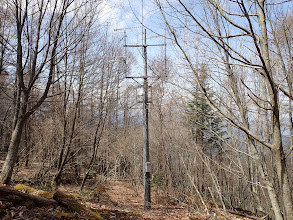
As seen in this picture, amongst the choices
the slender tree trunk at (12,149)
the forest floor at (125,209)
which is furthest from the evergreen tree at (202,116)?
the slender tree trunk at (12,149)

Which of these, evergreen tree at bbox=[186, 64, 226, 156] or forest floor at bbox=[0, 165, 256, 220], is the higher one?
evergreen tree at bbox=[186, 64, 226, 156]

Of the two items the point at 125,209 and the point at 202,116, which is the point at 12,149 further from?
the point at 125,209

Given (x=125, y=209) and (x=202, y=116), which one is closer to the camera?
(x=202, y=116)

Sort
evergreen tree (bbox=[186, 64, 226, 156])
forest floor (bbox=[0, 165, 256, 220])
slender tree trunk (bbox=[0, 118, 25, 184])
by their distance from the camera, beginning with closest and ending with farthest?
evergreen tree (bbox=[186, 64, 226, 156]), forest floor (bbox=[0, 165, 256, 220]), slender tree trunk (bbox=[0, 118, 25, 184])

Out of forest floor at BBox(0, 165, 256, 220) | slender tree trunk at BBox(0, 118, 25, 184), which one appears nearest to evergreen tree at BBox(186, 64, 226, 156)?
forest floor at BBox(0, 165, 256, 220)

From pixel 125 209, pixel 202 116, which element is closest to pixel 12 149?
pixel 202 116

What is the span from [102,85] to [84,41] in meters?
2.15

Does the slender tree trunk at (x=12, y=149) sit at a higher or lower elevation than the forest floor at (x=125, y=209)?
higher

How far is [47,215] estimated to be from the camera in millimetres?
3199

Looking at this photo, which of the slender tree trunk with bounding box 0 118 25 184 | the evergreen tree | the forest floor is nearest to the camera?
the evergreen tree

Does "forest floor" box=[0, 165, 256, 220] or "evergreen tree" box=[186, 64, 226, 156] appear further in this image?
"forest floor" box=[0, 165, 256, 220]

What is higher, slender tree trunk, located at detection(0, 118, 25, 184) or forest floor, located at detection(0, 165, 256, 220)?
slender tree trunk, located at detection(0, 118, 25, 184)

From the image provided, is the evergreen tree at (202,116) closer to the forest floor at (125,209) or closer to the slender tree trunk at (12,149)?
the forest floor at (125,209)

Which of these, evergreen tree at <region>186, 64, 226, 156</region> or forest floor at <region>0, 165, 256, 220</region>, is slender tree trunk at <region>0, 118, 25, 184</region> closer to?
forest floor at <region>0, 165, 256, 220</region>
